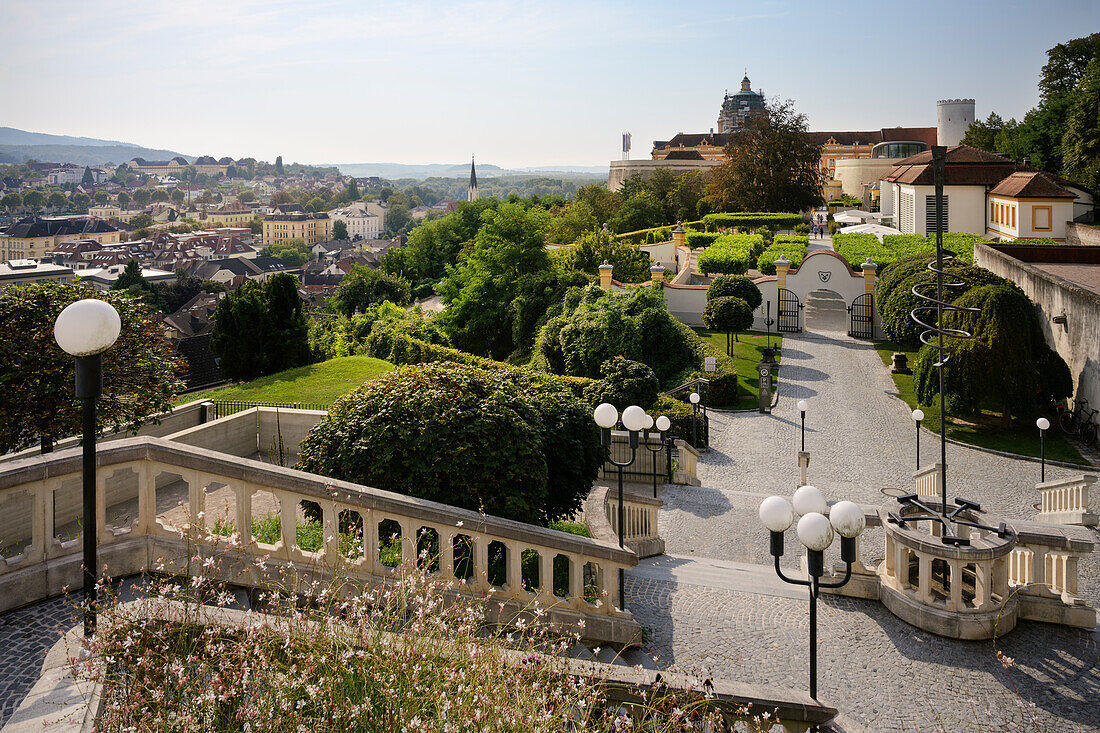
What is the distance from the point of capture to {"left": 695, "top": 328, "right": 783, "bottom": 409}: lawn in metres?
25.3

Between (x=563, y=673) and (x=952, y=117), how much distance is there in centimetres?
10394

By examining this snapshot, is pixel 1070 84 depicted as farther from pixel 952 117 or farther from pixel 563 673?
pixel 563 673

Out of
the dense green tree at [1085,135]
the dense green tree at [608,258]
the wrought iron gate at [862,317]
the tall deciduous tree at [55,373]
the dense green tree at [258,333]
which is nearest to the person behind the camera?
the tall deciduous tree at [55,373]

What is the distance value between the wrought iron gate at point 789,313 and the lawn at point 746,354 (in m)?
0.89

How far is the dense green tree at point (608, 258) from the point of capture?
144 ft

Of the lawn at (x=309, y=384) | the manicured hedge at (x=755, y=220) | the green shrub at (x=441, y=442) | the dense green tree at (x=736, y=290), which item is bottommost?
the lawn at (x=309, y=384)

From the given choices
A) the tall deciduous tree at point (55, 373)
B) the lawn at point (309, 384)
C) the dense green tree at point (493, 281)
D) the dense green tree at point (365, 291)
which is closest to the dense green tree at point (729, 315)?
Result: the dense green tree at point (493, 281)

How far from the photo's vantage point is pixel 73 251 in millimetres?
147750

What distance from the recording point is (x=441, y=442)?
8.14 metres

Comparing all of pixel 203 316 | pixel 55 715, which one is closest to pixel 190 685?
pixel 55 715

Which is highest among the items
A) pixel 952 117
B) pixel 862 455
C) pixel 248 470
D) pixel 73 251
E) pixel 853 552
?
pixel 952 117

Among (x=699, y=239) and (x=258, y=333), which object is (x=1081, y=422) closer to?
(x=258, y=333)

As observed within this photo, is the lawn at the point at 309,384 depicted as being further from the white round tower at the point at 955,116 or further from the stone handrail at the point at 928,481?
the white round tower at the point at 955,116

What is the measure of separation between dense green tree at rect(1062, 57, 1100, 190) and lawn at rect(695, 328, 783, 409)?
24499 mm
